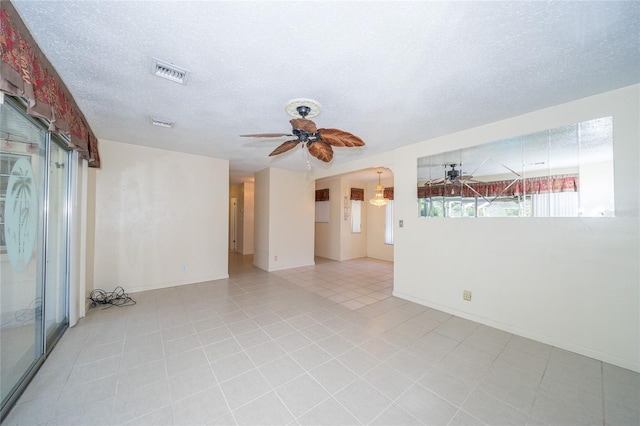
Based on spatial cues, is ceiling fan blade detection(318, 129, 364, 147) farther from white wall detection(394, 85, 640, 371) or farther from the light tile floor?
the light tile floor

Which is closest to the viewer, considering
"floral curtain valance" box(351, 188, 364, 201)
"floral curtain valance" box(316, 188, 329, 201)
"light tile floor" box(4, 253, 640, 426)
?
"light tile floor" box(4, 253, 640, 426)

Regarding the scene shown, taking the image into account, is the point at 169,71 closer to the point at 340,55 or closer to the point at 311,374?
the point at 340,55

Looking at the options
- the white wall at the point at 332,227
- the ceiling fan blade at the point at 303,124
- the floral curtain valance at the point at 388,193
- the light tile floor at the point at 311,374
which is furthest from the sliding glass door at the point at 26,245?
the floral curtain valance at the point at 388,193

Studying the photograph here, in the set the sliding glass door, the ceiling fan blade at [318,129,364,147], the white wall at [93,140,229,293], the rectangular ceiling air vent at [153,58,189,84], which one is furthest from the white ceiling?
the white wall at [93,140,229,293]

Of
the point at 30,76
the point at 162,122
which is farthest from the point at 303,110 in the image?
the point at 162,122

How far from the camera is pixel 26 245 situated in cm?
203

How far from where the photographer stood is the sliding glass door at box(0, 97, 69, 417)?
69.1 inches

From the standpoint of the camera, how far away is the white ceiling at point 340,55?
1.37 metres

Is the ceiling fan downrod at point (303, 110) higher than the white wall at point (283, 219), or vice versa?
the ceiling fan downrod at point (303, 110)

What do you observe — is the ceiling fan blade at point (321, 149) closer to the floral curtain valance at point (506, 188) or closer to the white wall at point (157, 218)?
the floral curtain valance at point (506, 188)

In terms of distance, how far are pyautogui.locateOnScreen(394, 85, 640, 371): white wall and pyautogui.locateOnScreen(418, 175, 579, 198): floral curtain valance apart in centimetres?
33

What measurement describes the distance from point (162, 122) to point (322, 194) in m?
5.44

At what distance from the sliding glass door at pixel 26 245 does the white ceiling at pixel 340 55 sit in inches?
23.8

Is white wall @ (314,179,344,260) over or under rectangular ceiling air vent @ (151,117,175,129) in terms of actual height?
under
